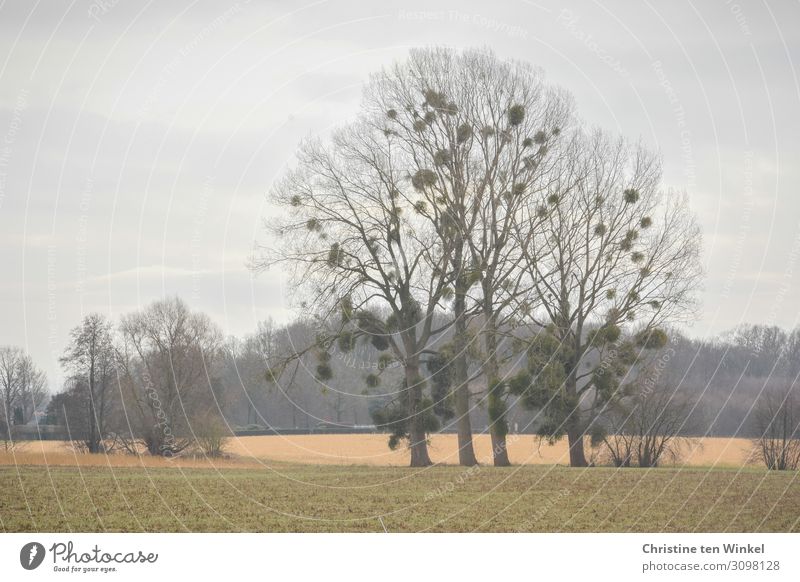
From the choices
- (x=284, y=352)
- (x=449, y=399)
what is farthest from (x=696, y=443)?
(x=284, y=352)

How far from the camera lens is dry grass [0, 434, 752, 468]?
122ft

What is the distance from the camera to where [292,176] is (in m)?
39.5

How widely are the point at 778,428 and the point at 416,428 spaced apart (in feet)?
51.1

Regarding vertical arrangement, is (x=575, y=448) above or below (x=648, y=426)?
below

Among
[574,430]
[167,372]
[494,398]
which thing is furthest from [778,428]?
[167,372]

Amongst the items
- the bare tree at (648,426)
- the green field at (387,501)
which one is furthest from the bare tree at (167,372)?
the bare tree at (648,426)

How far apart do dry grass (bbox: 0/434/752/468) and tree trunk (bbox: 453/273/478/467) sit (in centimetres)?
109

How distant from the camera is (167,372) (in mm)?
41500

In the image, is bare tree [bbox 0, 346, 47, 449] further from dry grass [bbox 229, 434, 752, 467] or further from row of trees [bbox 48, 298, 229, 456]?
dry grass [bbox 229, 434, 752, 467]
